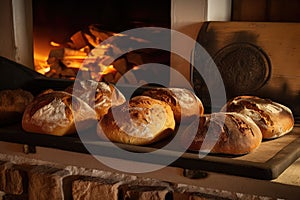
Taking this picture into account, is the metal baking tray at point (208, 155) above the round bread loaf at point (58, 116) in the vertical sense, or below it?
below

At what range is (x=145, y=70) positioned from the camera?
7.50 ft

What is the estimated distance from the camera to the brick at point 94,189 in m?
1.20

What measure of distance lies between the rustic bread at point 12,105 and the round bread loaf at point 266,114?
56 centimetres

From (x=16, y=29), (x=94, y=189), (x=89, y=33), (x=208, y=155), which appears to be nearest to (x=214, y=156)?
(x=208, y=155)

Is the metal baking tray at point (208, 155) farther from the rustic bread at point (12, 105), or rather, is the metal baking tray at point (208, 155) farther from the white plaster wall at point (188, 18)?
the white plaster wall at point (188, 18)

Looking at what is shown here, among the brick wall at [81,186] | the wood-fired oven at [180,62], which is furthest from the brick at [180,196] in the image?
the wood-fired oven at [180,62]

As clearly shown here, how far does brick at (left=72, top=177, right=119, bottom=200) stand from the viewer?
120 centimetres

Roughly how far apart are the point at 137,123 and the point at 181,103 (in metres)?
0.19

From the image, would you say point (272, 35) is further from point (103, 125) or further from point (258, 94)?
point (103, 125)

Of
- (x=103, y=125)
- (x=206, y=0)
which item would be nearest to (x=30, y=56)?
(x=206, y=0)

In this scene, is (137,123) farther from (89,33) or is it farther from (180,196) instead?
(89,33)

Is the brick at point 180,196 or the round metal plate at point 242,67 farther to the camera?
the round metal plate at point 242,67

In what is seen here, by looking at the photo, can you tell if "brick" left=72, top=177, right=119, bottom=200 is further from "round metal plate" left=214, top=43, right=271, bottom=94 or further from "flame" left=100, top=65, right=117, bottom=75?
"flame" left=100, top=65, right=117, bottom=75

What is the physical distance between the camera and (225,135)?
1.03 metres
